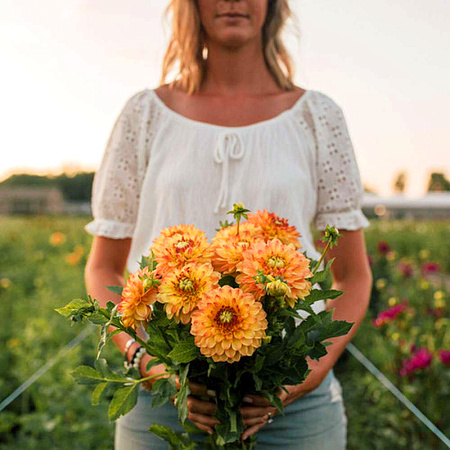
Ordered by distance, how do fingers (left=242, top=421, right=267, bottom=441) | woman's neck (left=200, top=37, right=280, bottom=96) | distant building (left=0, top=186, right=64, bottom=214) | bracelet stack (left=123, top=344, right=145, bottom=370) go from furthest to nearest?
distant building (left=0, top=186, right=64, bottom=214) < woman's neck (left=200, top=37, right=280, bottom=96) < bracelet stack (left=123, top=344, right=145, bottom=370) < fingers (left=242, top=421, right=267, bottom=441)

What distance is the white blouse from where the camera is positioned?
1.27 m

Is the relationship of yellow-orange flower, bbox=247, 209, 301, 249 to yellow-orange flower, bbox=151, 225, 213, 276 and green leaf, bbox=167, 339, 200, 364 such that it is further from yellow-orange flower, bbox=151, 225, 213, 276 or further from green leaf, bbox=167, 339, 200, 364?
green leaf, bbox=167, 339, 200, 364

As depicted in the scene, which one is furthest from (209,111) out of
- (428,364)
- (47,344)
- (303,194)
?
(47,344)

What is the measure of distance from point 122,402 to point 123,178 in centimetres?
58

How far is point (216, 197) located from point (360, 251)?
0.37 meters

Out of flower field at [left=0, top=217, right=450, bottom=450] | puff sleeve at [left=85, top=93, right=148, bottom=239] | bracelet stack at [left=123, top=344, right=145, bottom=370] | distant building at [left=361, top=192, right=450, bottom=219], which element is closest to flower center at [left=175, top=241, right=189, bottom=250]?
bracelet stack at [left=123, top=344, right=145, bottom=370]

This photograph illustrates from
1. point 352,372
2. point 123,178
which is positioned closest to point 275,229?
point 123,178

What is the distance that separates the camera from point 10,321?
3859mm

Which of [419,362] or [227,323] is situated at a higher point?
[227,323]

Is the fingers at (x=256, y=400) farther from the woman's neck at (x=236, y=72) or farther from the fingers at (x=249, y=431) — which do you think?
the woman's neck at (x=236, y=72)

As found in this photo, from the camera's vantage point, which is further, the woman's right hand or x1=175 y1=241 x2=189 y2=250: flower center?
the woman's right hand

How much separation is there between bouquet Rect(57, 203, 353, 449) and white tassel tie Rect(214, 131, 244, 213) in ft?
1.08

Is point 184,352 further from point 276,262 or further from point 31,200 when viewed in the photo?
point 31,200

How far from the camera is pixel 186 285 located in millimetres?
789
